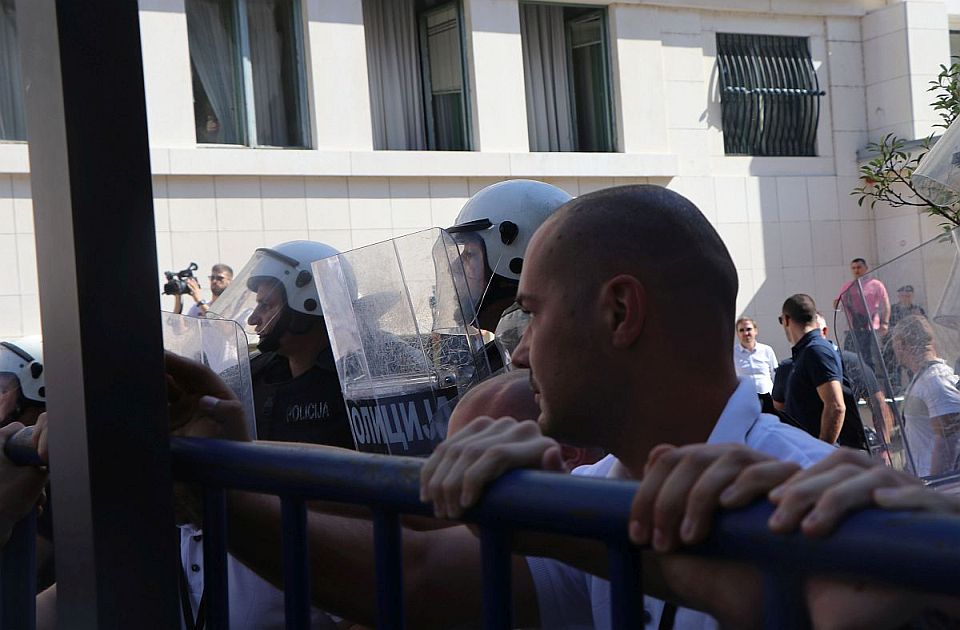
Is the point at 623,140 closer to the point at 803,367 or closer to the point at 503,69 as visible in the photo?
the point at 503,69

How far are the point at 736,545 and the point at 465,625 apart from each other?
1.00 m

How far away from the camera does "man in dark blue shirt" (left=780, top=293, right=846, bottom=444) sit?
280 inches

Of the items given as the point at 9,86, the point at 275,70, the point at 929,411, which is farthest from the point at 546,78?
the point at 929,411

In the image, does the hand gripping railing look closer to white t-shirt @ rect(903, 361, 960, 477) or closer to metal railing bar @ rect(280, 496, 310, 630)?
metal railing bar @ rect(280, 496, 310, 630)

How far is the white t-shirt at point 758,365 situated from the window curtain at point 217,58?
562cm

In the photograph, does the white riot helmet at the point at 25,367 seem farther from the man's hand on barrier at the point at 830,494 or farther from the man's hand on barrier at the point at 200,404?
the man's hand on barrier at the point at 830,494

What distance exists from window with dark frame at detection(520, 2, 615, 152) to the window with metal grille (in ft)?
4.84

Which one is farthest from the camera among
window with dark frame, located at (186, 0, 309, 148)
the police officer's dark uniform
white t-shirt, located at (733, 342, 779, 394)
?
window with dark frame, located at (186, 0, 309, 148)

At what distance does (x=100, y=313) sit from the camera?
55.9 inches

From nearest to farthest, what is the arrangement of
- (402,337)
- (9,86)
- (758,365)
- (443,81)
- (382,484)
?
(382,484)
(402,337)
(758,365)
(9,86)
(443,81)

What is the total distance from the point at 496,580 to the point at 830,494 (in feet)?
1.25

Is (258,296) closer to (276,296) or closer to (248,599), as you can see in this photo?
(276,296)

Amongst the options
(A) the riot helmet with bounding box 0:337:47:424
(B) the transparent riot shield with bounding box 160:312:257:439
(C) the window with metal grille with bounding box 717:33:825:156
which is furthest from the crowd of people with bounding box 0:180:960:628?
(C) the window with metal grille with bounding box 717:33:825:156

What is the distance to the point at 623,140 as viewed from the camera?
15016 mm
